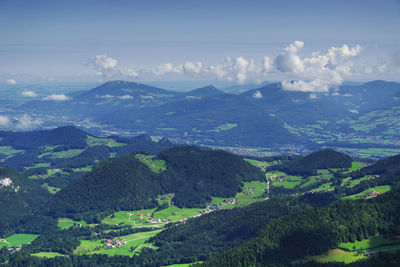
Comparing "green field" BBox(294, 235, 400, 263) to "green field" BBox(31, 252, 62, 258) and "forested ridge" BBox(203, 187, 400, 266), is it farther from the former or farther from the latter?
"green field" BBox(31, 252, 62, 258)

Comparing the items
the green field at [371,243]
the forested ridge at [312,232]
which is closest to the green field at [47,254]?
the forested ridge at [312,232]

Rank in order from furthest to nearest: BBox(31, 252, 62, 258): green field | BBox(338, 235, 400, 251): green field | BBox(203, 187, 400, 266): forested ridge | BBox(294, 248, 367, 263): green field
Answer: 1. BBox(31, 252, 62, 258): green field
2. BBox(203, 187, 400, 266): forested ridge
3. BBox(338, 235, 400, 251): green field
4. BBox(294, 248, 367, 263): green field

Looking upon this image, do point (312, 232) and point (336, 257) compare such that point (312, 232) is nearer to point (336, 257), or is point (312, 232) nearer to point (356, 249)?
point (336, 257)

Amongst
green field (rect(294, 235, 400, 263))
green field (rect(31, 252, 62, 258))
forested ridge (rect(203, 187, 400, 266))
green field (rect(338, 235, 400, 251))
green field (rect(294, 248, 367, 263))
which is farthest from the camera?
green field (rect(31, 252, 62, 258))

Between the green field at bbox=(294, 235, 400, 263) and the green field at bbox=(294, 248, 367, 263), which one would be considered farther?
the green field at bbox=(294, 235, 400, 263)

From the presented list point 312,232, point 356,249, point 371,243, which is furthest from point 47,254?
point 371,243

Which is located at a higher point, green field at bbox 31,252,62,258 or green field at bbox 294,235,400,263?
green field at bbox 294,235,400,263

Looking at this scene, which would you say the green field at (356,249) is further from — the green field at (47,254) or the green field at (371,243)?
the green field at (47,254)

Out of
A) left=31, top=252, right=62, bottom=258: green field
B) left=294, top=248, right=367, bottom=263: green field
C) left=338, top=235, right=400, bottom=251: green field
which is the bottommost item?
left=31, top=252, right=62, bottom=258: green field

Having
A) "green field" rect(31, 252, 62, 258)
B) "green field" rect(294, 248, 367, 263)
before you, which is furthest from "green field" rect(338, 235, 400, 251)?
"green field" rect(31, 252, 62, 258)

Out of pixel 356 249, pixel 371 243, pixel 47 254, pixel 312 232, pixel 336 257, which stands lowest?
pixel 47 254

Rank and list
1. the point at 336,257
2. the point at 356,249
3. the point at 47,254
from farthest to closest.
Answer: the point at 47,254, the point at 356,249, the point at 336,257

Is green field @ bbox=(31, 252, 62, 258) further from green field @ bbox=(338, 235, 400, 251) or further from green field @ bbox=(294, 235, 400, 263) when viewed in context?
green field @ bbox=(338, 235, 400, 251)
